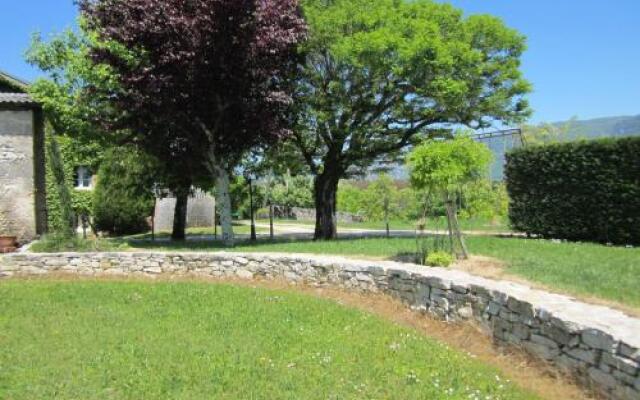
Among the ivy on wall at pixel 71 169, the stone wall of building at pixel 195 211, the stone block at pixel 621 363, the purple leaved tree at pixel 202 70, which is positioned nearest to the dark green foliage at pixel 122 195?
the ivy on wall at pixel 71 169

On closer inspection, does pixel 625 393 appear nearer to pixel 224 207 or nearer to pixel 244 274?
pixel 244 274

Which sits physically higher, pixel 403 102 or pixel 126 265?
pixel 403 102

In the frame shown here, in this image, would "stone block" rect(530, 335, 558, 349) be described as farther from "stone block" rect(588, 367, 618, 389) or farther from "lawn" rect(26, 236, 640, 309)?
"lawn" rect(26, 236, 640, 309)

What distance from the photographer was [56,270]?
1560 cm

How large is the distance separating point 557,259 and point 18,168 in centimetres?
1924

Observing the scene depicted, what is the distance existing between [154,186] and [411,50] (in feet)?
43.7

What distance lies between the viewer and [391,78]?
19.3 metres

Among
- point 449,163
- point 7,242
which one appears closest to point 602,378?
point 449,163

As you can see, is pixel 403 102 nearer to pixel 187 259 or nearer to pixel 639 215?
pixel 639 215

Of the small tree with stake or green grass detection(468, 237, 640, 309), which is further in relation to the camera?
the small tree with stake

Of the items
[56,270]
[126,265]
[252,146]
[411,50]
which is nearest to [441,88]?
[411,50]

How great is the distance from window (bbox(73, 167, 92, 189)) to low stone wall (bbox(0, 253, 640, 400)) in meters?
14.0

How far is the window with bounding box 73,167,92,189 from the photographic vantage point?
29.0m

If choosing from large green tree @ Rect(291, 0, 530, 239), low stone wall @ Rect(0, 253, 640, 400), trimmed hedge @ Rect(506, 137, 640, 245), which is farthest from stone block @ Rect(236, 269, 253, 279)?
A: trimmed hedge @ Rect(506, 137, 640, 245)
